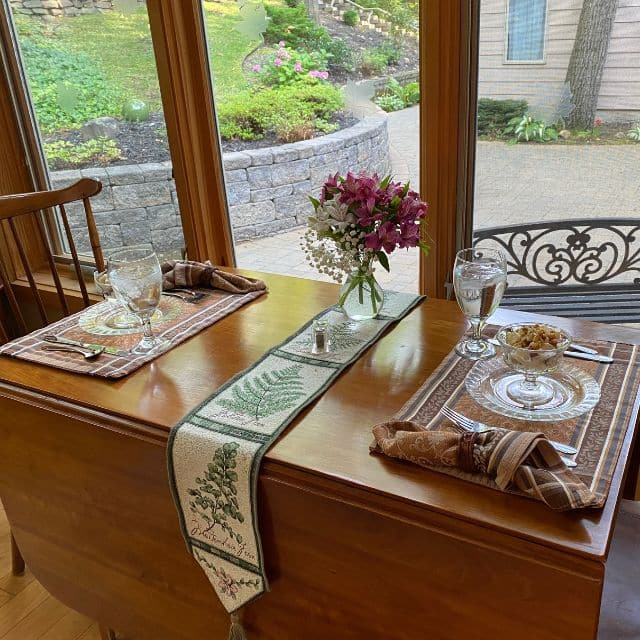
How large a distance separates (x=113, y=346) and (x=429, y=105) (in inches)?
37.2

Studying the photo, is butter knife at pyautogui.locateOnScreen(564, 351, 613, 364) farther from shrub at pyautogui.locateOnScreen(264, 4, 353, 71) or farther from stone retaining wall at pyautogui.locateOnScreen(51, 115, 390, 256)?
shrub at pyautogui.locateOnScreen(264, 4, 353, 71)

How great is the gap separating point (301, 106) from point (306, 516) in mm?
1335

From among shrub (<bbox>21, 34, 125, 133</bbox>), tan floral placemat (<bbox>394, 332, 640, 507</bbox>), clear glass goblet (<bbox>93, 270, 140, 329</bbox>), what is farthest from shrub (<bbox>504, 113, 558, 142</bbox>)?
shrub (<bbox>21, 34, 125, 133</bbox>)

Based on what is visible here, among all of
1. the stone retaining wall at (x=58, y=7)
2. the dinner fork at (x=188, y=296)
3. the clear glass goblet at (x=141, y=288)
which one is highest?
the stone retaining wall at (x=58, y=7)

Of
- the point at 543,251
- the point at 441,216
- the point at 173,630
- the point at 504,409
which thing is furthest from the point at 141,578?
the point at 543,251

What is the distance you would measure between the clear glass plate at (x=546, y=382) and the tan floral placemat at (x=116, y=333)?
60 cm

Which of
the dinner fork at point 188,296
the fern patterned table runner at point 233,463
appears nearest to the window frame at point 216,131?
the dinner fork at point 188,296

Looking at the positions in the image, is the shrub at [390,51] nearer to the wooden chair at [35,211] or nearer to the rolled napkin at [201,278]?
the rolled napkin at [201,278]

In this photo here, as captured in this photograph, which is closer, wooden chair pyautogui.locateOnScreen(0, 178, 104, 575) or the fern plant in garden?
the fern plant in garden

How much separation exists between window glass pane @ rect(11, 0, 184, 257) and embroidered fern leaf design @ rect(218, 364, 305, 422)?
1.16 meters

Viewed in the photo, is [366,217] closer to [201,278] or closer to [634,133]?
[201,278]

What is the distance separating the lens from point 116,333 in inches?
54.6

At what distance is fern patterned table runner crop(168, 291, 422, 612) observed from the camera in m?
0.98

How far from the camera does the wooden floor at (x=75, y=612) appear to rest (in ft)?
3.17
